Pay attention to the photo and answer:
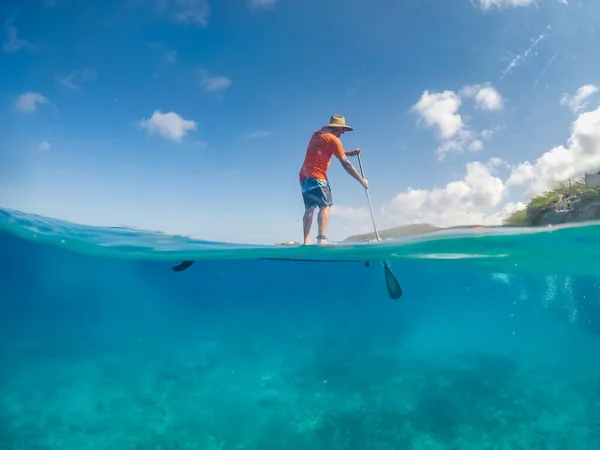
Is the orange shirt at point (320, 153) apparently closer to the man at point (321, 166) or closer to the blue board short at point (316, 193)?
the man at point (321, 166)

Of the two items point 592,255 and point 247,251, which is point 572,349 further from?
point 247,251

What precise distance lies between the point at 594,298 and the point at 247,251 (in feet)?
73.2

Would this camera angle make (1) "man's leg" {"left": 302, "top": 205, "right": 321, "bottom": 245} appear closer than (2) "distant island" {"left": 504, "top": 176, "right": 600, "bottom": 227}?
Yes

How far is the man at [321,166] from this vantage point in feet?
24.3

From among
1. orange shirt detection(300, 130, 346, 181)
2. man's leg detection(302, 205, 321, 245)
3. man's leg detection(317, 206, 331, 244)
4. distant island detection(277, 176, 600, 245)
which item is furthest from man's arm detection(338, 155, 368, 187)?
distant island detection(277, 176, 600, 245)

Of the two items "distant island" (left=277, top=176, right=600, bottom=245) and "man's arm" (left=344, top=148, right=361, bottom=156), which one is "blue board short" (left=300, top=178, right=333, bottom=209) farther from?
"distant island" (left=277, top=176, right=600, bottom=245)

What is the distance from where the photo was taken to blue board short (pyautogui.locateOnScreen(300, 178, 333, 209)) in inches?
291

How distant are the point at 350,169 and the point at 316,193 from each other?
1.06 metres

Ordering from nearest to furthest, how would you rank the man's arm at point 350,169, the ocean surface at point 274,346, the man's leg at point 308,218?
the man's leg at point 308,218 → the man's arm at point 350,169 → the ocean surface at point 274,346

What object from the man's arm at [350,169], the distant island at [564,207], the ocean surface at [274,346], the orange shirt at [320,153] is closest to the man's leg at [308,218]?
the orange shirt at [320,153]

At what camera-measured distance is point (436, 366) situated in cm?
1316

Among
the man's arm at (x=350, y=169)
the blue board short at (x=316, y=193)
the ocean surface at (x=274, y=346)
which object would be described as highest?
the man's arm at (x=350, y=169)

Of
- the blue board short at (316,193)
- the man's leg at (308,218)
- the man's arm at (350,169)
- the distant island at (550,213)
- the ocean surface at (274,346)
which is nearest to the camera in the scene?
the blue board short at (316,193)

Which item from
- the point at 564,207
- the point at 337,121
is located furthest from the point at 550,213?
the point at 337,121
